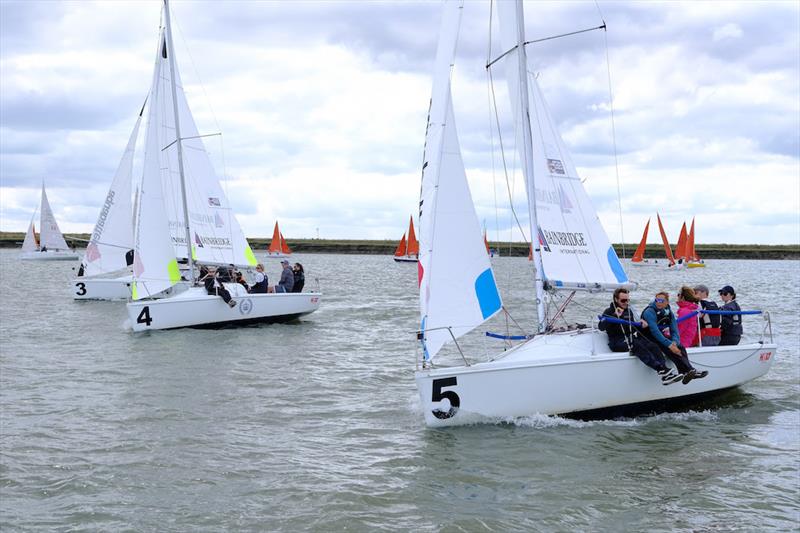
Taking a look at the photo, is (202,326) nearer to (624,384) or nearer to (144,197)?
(144,197)

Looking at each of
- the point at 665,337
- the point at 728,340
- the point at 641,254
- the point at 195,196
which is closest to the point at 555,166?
the point at 665,337

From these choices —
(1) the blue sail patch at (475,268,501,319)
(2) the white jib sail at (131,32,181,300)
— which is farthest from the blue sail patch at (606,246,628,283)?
(2) the white jib sail at (131,32,181,300)

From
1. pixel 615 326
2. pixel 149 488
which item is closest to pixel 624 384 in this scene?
pixel 615 326

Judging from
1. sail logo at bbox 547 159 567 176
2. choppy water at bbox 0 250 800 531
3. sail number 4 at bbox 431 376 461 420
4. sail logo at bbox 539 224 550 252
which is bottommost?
choppy water at bbox 0 250 800 531

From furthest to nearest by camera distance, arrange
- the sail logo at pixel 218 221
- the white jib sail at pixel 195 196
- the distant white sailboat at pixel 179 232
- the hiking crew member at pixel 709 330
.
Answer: the sail logo at pixel 218 221
the white jib sail at pixel 195 196
the distant white sailboat at pixel 179 232
the hiking crew member at pixel 709 330

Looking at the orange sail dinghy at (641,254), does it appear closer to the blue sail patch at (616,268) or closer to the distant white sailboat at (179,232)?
the distant white sailboat at (179,232)

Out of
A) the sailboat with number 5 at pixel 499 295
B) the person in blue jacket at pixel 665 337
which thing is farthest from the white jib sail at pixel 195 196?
the person in blue jacket at pixel 665 337

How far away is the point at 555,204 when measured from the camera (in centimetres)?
1087

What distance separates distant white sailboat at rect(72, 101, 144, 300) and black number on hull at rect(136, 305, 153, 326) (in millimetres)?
9705

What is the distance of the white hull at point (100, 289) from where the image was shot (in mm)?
28328

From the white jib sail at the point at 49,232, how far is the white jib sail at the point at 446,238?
57.3 metres

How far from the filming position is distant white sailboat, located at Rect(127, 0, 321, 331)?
19.6 metres

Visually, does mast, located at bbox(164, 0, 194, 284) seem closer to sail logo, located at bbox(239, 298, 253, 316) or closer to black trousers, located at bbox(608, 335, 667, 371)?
sail logo, located at bbox(239, 298, 253, 316)

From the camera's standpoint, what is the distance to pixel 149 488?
25.3 feet
